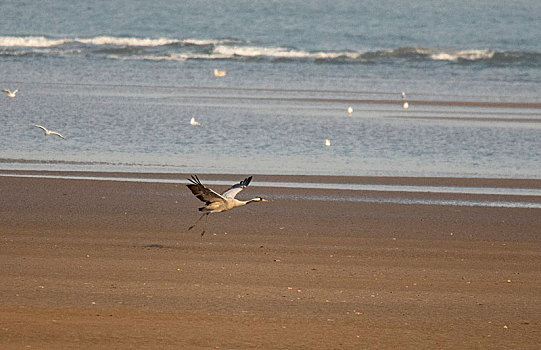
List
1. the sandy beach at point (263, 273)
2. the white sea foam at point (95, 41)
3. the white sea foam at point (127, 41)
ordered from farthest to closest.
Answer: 1. the white sea foam at point (127, 41)
2. the white sea foam at point (95, 41)
3. the sandy beach at point (263, 273)

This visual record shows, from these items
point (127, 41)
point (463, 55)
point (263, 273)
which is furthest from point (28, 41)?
point (263, 273)

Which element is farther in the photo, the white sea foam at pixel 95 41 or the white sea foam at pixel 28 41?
the white sea foam at pixel 95 41

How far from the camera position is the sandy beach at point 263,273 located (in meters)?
6.74

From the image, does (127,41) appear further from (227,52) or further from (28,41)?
(227,52)

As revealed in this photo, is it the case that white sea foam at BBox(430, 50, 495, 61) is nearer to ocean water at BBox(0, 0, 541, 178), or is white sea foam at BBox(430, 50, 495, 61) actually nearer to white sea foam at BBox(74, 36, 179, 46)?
ocean water at BBox(0, 0, 541, 178)

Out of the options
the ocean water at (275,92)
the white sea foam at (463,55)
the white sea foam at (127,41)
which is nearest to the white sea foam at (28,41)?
the ocean water at (275,92)

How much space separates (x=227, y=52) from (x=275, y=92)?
72.8 feet

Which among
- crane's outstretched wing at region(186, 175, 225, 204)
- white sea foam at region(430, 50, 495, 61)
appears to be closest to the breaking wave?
white sea foam at region(430, 50, 495, 61)

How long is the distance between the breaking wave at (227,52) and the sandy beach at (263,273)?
114ft

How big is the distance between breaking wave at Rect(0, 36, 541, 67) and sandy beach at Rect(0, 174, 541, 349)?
1366 inches

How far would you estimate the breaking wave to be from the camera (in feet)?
156

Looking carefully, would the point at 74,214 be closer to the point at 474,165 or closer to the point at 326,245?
the point at 326,245

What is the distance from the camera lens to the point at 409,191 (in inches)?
539

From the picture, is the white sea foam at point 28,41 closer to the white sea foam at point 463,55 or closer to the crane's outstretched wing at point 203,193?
the white sea foam at point 463,55
